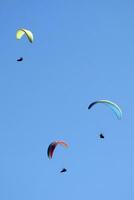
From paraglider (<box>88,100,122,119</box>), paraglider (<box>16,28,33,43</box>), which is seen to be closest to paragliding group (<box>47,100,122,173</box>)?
paraglider (<box>88,100,122,119</box>)

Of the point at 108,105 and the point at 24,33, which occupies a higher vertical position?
the point at 24,33

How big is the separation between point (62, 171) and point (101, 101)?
6.66 meters

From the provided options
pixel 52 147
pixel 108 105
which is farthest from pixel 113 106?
pixel 52 147

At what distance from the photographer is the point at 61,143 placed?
4550cm

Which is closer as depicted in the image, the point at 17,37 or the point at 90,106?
the point at 90,106

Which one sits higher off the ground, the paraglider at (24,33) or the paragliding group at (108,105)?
the paraglider at (24,33)

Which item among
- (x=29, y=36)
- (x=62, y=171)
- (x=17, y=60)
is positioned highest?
(x=29, y=36)

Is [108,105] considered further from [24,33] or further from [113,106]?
[24,33]

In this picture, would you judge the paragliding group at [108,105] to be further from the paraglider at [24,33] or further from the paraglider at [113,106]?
the paraglider at [24,33]

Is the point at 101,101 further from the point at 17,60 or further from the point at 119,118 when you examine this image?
the point at 17,60

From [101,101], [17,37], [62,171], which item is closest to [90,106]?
[101,101]

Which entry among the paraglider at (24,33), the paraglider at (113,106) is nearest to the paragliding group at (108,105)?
the paraglider at (113,106)

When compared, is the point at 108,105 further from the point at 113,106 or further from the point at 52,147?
the point at 52,147

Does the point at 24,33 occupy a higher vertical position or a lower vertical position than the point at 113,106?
higher
